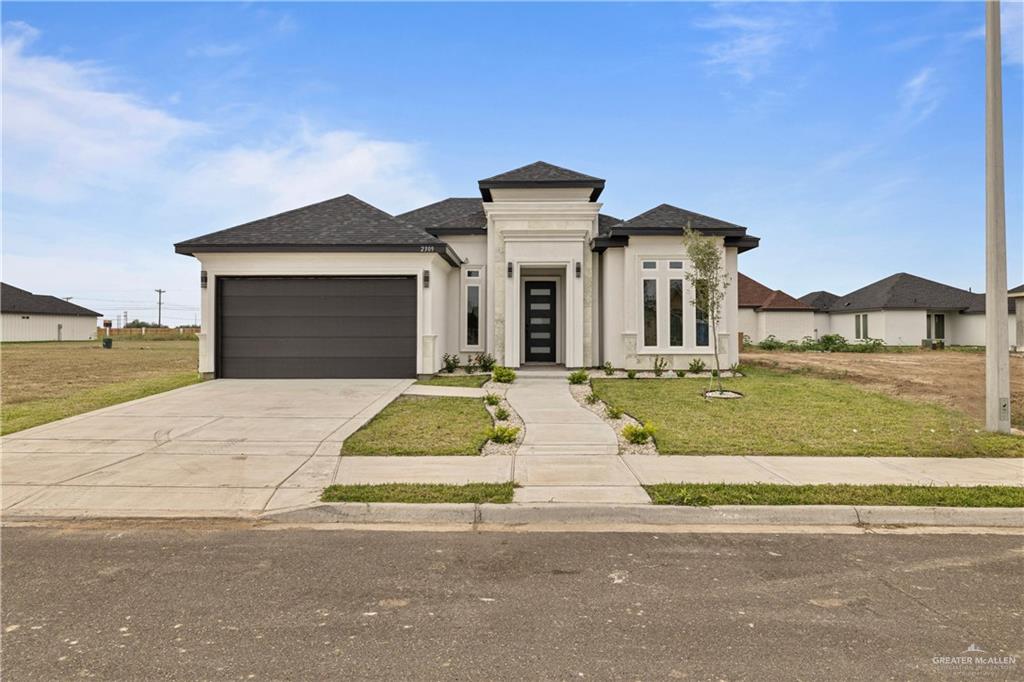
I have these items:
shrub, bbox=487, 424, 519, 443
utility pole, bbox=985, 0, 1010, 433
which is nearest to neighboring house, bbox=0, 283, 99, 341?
shrub, bbox=487, 424, 519, 443

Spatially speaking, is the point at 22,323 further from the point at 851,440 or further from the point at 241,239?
the point at 851,440

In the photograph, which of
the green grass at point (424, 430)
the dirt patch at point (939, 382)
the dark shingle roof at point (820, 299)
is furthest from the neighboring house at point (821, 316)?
the green grass at point (424, 430)

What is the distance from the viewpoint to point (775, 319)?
3959 centimetres

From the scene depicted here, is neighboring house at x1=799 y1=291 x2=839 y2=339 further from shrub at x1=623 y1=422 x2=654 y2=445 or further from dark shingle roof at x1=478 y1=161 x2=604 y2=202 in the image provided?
shrub at x1=623 y1=422 x2=654 y2=445

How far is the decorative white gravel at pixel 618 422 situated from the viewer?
26.2 feet

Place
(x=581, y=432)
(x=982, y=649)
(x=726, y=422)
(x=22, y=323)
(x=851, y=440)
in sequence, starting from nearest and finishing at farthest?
(x=982, y=649) < (x=851, y=440) < (x=581, y=432) < (x=726, y=422) < (x=22, y=323)

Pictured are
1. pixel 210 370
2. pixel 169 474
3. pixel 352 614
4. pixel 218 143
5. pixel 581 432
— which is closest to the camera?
pixel 352 614

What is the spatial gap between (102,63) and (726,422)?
55.4 ft

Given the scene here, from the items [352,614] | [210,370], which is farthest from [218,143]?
[352,614]

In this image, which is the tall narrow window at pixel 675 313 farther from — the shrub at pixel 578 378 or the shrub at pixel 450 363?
the shrub at pixel 450 363

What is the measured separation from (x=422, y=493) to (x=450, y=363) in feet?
38.0

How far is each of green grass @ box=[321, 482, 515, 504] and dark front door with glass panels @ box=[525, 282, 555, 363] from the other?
1308 cm

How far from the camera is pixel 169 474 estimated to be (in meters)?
6.68

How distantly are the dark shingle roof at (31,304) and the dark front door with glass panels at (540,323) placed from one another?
60790mm
